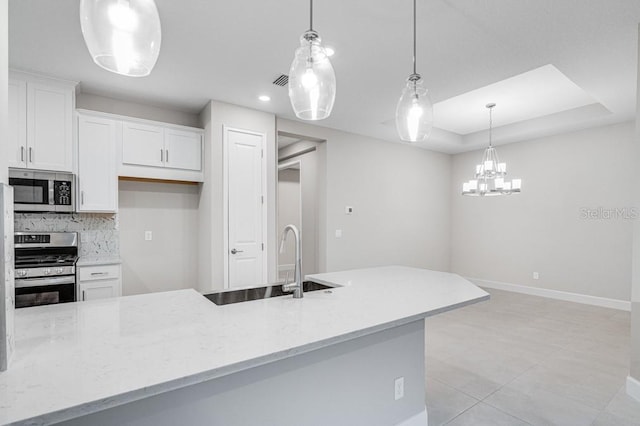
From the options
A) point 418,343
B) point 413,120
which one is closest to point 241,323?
point 418,343

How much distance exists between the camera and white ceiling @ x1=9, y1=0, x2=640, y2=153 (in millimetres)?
2160

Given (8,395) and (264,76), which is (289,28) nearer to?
(264,76)

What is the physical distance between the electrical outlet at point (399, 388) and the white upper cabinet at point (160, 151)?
305cm

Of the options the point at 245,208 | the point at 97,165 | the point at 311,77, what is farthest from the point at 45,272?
the point at 311,77

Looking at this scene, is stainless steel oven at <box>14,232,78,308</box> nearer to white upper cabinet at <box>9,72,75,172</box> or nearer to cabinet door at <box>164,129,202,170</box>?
white upper cabinet at <box>9,72,75,172</box>

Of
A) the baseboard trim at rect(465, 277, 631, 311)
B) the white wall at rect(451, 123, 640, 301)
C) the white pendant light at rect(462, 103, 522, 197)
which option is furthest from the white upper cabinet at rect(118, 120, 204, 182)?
the baseboard trim at rect(465, 277, 631, 311)

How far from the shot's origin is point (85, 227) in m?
3.54

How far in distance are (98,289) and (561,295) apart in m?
6.34

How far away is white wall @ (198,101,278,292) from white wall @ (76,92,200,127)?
221 mm

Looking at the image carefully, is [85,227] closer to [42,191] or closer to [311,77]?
[42,191]

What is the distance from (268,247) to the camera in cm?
412

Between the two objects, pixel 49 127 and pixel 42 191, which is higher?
pixel 49 127

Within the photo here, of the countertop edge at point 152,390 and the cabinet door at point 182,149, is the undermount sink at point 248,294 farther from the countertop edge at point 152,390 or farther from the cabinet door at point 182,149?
the cabinet door at point 182,149

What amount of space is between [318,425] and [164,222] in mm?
3189
